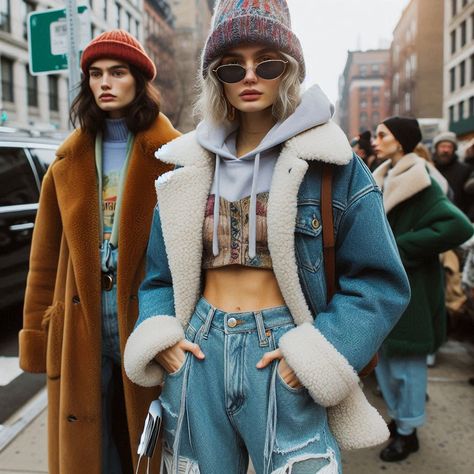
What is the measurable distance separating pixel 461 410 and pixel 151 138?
2.94 metres

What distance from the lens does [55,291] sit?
2.40m

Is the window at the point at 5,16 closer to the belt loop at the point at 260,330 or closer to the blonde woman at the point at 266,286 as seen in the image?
the blonde woman at the point at 266,286

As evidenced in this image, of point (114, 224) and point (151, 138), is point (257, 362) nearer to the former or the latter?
point (114, 224)

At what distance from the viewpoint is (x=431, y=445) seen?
330 cm

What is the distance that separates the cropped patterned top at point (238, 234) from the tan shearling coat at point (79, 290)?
0.65 meters

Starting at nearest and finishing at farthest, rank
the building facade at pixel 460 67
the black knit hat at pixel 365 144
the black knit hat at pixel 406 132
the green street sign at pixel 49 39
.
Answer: the black knit hat at pixel 406 132 < the green street sign at pixel 49 39 < the black knit hat at pixel 365 144 < the building facade at pixel 460 67

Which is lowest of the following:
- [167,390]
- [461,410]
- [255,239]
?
[461,410]

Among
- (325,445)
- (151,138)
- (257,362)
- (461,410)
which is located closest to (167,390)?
(257,362)

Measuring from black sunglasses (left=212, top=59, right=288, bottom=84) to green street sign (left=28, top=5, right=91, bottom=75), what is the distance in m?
4.35

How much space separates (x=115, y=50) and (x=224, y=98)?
0.78 metres

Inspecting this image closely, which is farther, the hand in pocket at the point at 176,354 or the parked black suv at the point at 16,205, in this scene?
the parked black suv at the point at 16,205

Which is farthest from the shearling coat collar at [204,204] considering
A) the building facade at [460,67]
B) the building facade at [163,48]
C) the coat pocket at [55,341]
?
the building facade at [460,67]

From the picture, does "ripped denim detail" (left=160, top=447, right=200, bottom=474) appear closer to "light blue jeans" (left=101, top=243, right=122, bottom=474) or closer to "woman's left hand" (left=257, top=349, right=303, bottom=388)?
"woman's left hand" (left=257, top=349, right=303, bottom=388)

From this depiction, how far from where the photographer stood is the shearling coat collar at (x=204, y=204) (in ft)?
5.03
